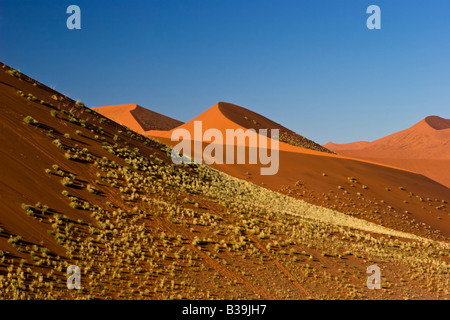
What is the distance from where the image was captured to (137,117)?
118875mm

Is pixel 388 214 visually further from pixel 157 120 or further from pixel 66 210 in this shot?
pixel 157 120

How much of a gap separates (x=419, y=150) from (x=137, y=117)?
99.2 meters

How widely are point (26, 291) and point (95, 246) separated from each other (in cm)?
409

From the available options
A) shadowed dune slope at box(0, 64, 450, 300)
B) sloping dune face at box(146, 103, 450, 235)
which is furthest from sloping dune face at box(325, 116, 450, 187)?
shadowed dune slope at box(0, 64, 450, 300)

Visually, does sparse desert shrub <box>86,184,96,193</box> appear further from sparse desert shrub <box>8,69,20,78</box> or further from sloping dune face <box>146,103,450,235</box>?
sloping dune face <box>146,103,450,235</box>

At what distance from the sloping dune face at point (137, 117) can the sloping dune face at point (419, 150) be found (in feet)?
200

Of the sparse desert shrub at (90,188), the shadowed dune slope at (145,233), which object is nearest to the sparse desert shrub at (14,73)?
the shadowed dune slope at (145,233)

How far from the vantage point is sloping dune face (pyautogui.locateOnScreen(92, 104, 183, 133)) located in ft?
371

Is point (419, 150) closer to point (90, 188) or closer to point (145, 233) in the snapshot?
point (90, 188)

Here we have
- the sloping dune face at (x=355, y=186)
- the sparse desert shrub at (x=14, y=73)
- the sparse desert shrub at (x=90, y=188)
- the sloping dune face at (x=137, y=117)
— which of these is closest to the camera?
the sparse desert shrub at (x=90, y=188)

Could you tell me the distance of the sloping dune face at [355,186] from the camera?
132ft

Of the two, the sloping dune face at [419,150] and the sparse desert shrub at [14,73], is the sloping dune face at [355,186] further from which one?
the sloping dune face at [419,150]

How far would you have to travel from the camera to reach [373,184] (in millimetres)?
48531
